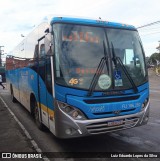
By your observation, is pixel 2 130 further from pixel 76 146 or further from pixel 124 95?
pixel 124 95

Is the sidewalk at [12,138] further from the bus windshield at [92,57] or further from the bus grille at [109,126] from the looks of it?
the bus windshield at [92,57]

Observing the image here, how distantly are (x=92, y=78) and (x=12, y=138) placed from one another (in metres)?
3.10

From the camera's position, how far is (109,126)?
18.2 feet

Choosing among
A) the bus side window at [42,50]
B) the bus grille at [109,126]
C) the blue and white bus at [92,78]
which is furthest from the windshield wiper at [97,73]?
the bus side window at [42,50]

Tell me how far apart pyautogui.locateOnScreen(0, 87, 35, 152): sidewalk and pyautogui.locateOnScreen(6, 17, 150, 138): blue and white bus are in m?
0.88

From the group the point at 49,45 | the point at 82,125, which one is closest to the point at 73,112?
the point at 82,125

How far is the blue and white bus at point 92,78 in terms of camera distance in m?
5.34

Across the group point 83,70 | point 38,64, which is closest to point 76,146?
point 83,70

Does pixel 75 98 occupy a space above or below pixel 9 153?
above

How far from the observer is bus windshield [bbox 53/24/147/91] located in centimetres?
548

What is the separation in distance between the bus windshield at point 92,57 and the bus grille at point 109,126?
0.72 metres

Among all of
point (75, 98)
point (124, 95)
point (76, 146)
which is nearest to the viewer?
point (75, 98)

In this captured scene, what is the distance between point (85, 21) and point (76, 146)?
9.58 feet

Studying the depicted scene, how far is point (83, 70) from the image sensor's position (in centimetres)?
557
